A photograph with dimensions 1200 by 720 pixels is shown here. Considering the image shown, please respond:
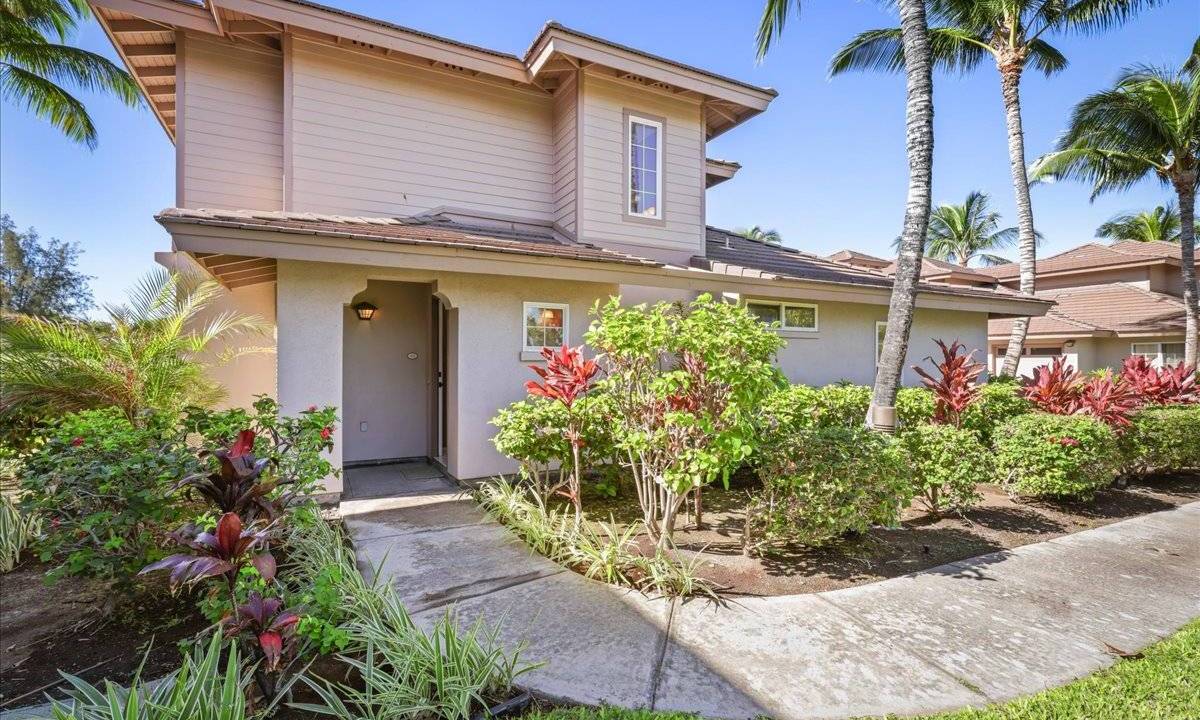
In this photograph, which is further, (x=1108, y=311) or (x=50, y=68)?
(x=1108, y=311)

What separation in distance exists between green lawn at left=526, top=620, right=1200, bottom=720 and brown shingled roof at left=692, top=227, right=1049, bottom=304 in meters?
6.47

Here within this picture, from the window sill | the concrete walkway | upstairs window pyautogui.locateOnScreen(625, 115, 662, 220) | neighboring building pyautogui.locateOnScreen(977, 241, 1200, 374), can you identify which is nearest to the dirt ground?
the concrete walkway

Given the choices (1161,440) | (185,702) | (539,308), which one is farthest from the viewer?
(539,308)

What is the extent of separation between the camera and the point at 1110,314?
1975 cm

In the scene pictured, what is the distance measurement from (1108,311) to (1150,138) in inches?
315

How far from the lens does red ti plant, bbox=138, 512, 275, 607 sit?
2.48 meters

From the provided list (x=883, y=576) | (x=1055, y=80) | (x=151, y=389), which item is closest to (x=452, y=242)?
(x=151, y=389)

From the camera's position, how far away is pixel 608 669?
3.01 m

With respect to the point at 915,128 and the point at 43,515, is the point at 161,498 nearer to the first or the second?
the point at 43,515

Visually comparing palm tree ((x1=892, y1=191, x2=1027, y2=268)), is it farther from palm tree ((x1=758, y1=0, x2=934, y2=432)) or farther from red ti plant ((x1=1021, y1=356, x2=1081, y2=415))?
palm tree ((x1=758, y1=0, x2=934, y2=432))

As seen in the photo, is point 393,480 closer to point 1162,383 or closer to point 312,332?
point 312,332

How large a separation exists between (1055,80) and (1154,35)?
115 inches

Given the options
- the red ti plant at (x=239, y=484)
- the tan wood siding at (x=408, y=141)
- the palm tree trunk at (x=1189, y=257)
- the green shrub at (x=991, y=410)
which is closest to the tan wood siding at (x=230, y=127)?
the tan wood siding at (x=408, y=141)

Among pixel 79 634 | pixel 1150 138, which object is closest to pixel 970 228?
pixel 1150 138
